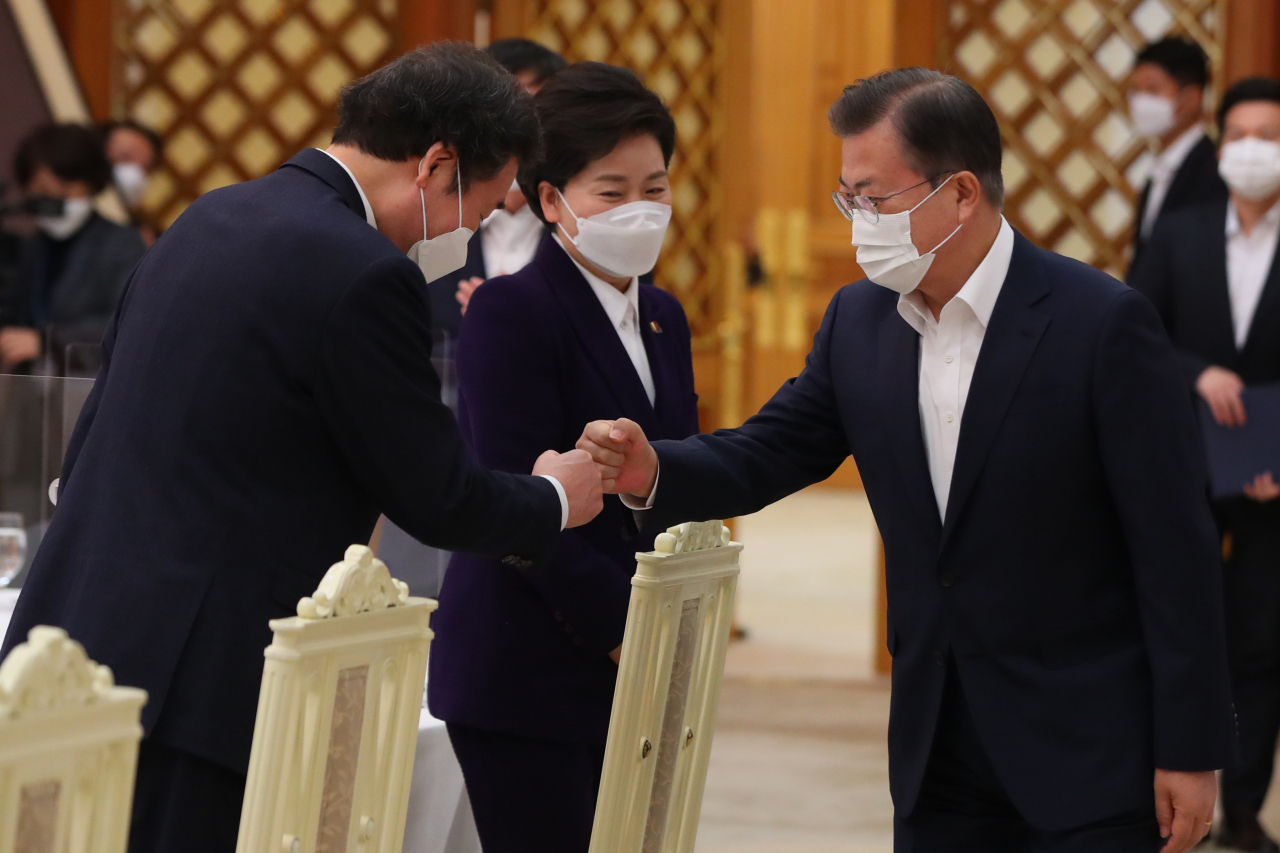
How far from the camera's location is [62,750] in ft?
2.85

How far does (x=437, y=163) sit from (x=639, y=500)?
387 mm

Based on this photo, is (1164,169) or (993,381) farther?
(1164,169)

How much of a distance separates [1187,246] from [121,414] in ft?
7.65

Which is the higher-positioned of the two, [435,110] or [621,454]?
[435,110]

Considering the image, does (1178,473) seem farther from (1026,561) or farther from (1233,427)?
(1233,427)

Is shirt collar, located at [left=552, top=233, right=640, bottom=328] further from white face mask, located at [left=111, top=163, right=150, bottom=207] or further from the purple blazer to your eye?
white face mask, located at [left=111, top=163, right=150, bottom=207]

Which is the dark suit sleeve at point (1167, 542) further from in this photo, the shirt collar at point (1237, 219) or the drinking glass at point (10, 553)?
the shirt collar at point (1237, 219)

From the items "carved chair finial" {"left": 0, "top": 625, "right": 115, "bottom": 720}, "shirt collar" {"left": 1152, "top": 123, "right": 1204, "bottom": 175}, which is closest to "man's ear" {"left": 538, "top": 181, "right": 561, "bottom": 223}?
"carved chair finial" {"left": 0, "top": 625, "right": 115, "bottom": 720}

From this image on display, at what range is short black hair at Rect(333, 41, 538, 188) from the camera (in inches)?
54.4

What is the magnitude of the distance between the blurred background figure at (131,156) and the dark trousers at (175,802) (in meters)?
3.10

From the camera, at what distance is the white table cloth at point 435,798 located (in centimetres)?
165

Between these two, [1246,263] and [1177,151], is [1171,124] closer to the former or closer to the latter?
[1177,151]

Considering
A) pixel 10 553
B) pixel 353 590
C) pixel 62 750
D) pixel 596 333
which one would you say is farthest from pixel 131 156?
pixel 62 750

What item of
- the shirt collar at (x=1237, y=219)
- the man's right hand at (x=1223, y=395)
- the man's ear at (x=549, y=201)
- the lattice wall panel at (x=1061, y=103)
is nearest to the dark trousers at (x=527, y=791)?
the man's ear at (x=549, y=201)
